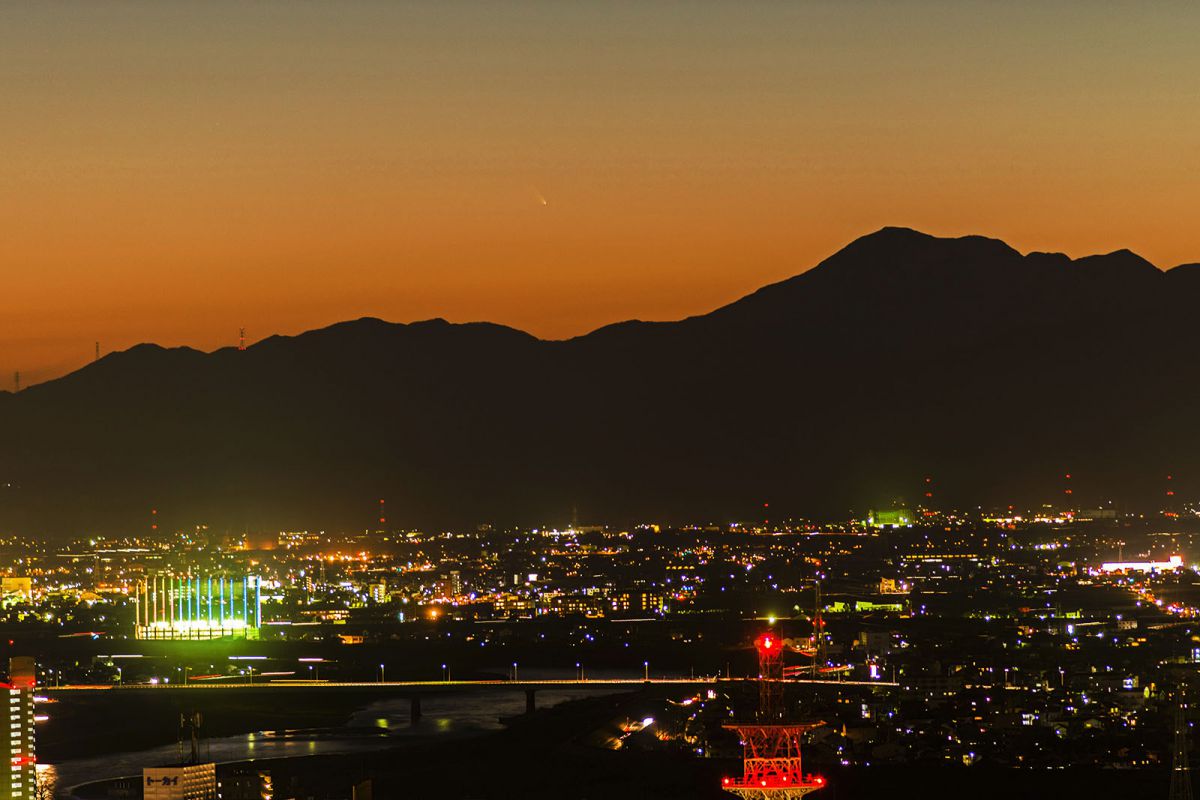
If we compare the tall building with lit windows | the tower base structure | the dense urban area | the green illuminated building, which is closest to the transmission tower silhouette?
the dense urban area

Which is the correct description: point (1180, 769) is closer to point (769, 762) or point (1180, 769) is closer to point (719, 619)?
point (769, 762)

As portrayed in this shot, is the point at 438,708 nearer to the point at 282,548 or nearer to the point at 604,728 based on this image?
the point at 604,728

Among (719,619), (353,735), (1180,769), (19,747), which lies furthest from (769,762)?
(719,619)

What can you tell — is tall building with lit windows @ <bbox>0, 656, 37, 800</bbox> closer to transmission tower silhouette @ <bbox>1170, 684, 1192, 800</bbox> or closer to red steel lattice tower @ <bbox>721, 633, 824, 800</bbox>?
transmission tower silhouette @ <bbox>1170, 684, 1192, 800</bbox>

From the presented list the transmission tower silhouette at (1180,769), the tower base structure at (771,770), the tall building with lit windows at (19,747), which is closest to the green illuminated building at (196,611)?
the tall building with lit windows at (19,747)

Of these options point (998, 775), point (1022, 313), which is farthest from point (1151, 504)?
point (998, 775)

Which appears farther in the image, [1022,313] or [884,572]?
[1022,313]
